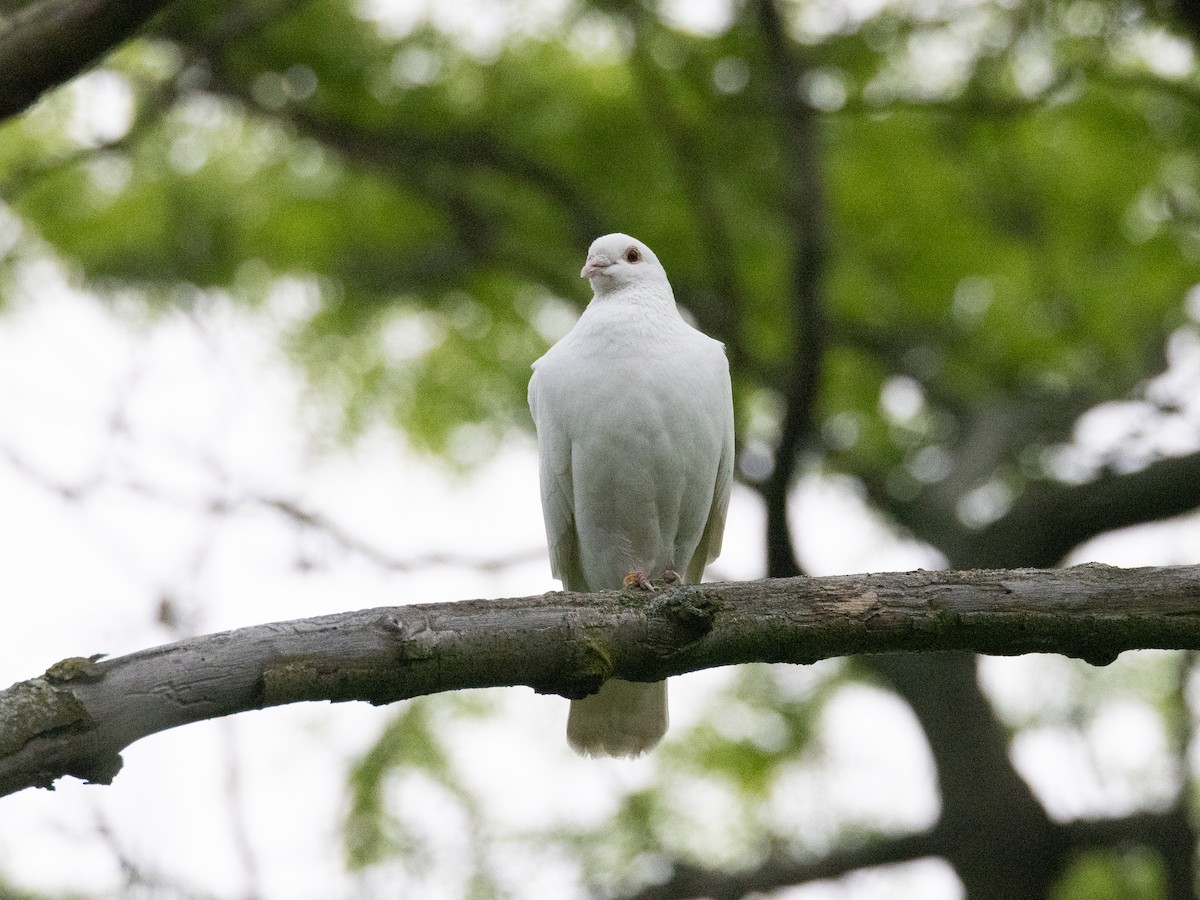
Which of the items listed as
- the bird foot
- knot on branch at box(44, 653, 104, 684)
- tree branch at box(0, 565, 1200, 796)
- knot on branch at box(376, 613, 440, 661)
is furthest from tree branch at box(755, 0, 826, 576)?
knot on branch at box(44, 653, 104, 684)

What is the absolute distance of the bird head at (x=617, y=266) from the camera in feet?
23.6

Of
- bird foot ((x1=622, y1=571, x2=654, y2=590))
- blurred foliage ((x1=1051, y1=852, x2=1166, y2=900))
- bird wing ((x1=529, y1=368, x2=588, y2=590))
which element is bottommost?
blurred foliage ((x1=1051, y1=852, x2=1166, y2=900))

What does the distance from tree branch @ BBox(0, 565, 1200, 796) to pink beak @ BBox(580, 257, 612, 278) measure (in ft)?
10.1

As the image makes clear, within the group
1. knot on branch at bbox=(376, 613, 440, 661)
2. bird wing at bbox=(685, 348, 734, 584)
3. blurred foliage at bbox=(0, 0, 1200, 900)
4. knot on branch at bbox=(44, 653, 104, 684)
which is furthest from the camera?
blurred foliage at bbox=(0, 0, 1200, 900)

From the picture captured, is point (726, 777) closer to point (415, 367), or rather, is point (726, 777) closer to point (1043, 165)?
point (415, 367)

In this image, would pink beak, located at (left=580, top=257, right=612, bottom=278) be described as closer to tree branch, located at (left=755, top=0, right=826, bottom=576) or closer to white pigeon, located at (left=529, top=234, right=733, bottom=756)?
white pigeon, located at (left=529, top=234, right=733, bottom=756)

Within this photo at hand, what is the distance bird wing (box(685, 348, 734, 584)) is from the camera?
671cm

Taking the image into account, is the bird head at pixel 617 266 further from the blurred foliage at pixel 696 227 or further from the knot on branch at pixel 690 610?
the knot on branch at pixel 690 610

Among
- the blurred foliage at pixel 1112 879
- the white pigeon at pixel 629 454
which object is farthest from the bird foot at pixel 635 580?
the blurred foliage at pixel 1112 879

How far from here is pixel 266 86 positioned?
10.0 meters

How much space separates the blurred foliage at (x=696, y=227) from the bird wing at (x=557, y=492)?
2.80 meters

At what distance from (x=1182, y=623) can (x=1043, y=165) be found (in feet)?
24.2

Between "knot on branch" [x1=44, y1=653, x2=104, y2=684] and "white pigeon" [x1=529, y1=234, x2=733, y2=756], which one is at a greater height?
"white pigeon" [x1=529, y1=234, x2=733, y2=756]

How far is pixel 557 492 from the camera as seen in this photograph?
6.74 metres
